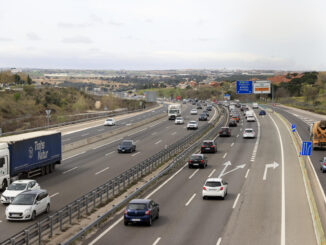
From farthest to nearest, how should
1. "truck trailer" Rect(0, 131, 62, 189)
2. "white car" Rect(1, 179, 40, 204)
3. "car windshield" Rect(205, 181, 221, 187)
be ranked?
"truck trailer" Rect(0, 131, 62, 189) → "car windshield" Rect(205, 181, 221, 187) → "white car" Rect(1, 179, 40, 204)

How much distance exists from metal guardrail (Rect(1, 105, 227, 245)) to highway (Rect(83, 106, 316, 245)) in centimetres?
158

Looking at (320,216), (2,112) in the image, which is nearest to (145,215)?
(320,216)

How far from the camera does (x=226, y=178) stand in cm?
3781

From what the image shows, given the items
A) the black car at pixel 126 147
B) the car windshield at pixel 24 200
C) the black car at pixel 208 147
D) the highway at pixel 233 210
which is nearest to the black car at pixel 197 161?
the highway at pixel 233 210

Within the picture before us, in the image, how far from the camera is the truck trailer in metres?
32.8

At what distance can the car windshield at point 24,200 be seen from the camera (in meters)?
24.0

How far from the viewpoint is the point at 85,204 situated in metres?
25.1

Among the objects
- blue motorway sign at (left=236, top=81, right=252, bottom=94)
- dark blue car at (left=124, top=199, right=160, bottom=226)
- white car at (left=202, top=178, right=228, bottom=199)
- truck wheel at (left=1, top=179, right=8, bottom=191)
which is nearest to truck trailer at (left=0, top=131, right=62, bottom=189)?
truck wheel at (left=1, top=179, right=8, bottom=191)

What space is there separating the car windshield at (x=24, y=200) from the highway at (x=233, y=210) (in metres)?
3.89

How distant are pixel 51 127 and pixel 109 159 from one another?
3359 cm

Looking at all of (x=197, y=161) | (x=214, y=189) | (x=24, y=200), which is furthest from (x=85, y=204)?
(x=197, y=161)

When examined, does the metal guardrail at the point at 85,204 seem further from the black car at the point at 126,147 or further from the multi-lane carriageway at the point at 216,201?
the black car at the point at 126,147

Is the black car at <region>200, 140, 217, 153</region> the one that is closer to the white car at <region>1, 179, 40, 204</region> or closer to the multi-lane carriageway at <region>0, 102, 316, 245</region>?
the multi-lane carriageway at <region>0, 102, 316, 245</region>

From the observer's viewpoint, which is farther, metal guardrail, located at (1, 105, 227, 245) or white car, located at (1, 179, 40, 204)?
white car, located at (1, 179, 40, 204)
